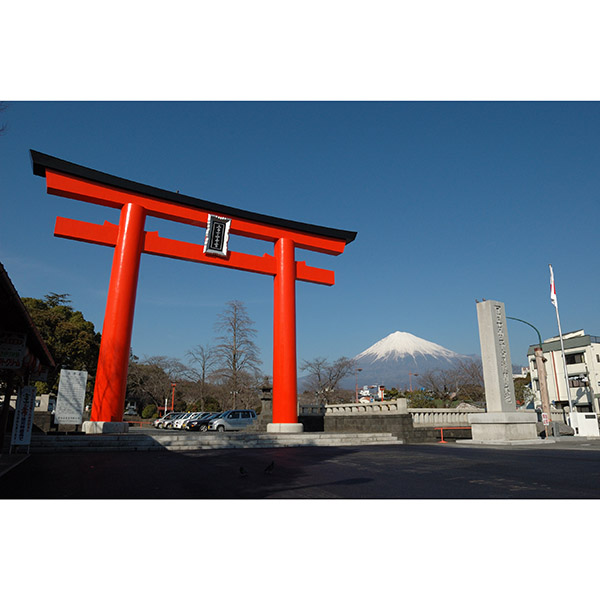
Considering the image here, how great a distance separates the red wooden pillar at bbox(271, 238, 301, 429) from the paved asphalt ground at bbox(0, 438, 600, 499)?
7270 mm

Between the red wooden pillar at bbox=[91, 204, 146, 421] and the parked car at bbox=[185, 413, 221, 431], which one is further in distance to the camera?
the parked car at bbox=[185, 413, 221, 431]

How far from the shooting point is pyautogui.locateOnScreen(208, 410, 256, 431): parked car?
2231 cm

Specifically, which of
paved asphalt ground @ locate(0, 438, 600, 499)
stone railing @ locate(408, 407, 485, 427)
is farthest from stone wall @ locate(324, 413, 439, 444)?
paved asphalt ground @ locate(0, 438, 600, 499)

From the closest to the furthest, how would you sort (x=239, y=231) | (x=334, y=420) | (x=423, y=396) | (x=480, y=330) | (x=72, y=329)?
(x=480, y=330)
(x=239, y=231)
(x=334, y=420)
(x=72, y=329)
(x=423, y=396)

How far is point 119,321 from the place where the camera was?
1359 cm

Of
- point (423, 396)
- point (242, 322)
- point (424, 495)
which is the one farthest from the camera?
point (423, 396)

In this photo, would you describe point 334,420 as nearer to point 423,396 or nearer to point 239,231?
point 239,231

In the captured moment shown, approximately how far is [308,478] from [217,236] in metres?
11.9

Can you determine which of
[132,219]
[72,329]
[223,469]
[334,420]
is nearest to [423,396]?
[334,420]

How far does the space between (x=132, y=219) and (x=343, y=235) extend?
922 cm

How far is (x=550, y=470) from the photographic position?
277 inches

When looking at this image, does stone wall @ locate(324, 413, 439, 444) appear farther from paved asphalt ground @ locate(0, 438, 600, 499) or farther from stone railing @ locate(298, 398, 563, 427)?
paved asphalt ground @ locate(0, 438, 600, 499)

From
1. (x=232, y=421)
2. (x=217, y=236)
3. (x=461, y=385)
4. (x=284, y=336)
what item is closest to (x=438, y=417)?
(x=284, y=336)

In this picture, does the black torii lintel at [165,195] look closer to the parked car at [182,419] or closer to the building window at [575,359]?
the parked car at [182,419]
